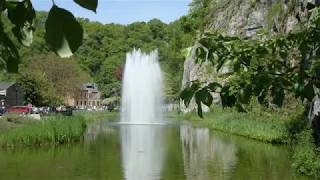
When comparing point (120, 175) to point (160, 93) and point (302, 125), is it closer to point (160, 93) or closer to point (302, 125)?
point (302, 125)

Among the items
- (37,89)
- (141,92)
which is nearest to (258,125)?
(141,92)

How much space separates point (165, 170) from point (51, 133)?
9.26 m

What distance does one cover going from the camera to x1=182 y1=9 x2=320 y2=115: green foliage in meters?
2.61

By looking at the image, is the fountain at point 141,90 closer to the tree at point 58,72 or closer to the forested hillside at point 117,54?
the forested hillside at point 117,54

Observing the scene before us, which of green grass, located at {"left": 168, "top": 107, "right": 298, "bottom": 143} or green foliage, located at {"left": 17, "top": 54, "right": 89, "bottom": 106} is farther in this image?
green foliage, located at {"left": 17, "top": 54, "right": 89, "bottom": 106}

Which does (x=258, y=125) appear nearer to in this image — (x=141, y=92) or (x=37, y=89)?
(x=141, y=92)

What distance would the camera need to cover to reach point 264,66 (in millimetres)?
3033

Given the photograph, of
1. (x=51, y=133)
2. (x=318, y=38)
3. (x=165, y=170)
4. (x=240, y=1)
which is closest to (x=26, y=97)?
(x=240, y=1)

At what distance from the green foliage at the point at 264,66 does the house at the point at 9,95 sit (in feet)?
203

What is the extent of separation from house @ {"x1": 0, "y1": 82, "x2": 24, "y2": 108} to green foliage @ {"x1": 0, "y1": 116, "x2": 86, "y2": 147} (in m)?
39.5

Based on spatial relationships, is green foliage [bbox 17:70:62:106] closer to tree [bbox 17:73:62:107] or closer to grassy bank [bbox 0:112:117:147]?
tree [bbox 17:73:62:107]

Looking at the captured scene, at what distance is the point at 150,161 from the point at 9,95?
48.2 meters

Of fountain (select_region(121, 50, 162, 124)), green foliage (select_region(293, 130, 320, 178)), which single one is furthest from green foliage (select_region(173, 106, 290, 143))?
fountain (select_region(121, 50, 162, 124))

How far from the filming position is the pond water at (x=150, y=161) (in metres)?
15.4
